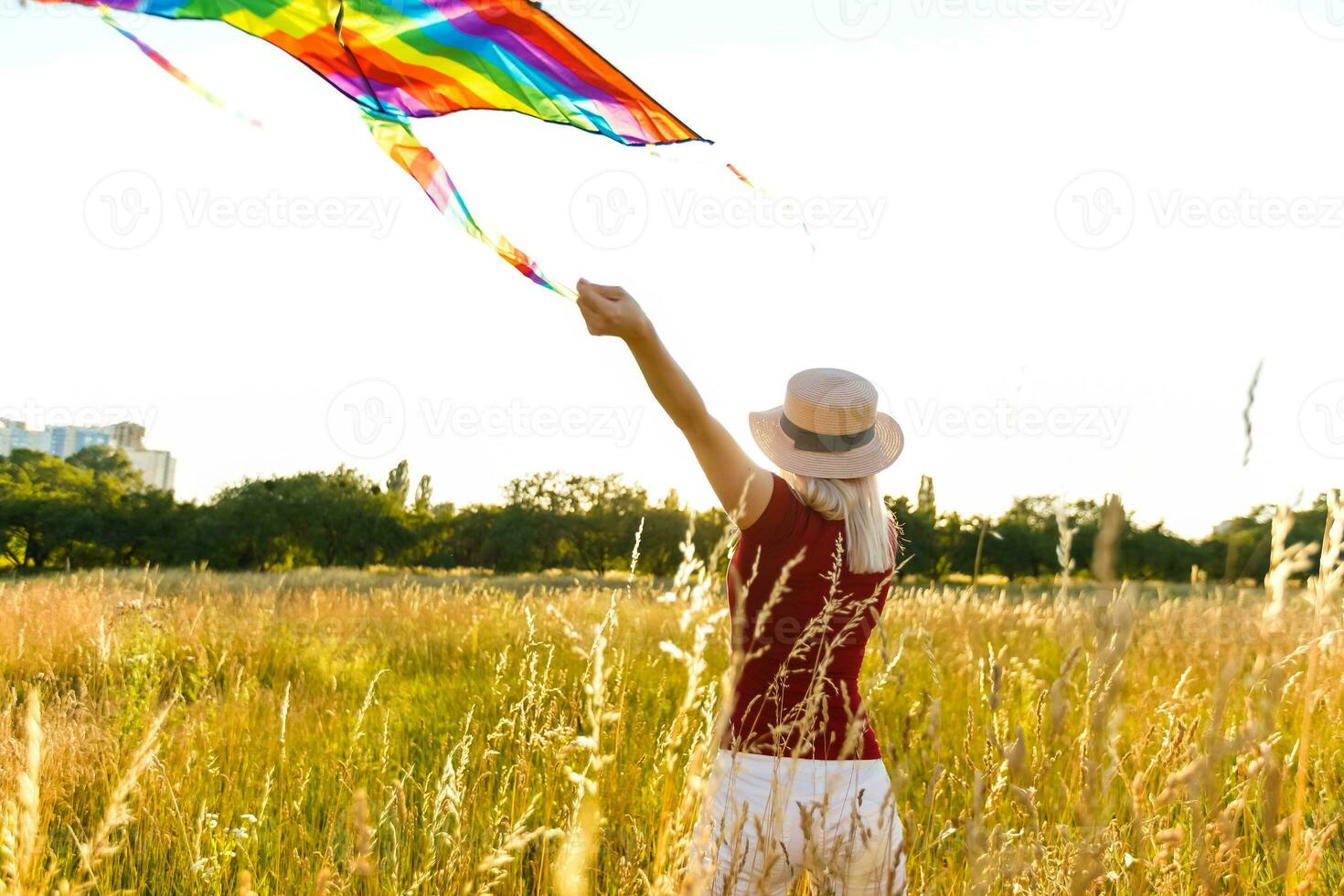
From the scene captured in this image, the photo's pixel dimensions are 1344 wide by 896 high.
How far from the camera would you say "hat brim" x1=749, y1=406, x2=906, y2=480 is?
2395mm

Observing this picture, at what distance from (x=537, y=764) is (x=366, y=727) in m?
1.02

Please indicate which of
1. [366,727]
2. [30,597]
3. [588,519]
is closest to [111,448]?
[588,519]

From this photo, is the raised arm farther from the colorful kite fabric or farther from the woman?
the colorful kite fabric

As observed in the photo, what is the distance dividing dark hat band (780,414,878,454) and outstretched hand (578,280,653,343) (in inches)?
29.5

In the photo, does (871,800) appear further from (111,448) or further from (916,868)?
(111,448)

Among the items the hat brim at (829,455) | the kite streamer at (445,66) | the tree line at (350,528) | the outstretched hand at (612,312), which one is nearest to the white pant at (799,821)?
the hat brim at (829,455)

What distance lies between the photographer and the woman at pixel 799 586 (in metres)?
1.99

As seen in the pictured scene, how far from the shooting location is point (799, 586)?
91.0 inches

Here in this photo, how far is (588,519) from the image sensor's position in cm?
5609

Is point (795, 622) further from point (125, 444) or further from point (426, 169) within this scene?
point (125, 444)

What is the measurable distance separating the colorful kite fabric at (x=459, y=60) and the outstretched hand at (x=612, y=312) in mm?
690

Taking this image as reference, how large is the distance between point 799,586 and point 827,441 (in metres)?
0.40

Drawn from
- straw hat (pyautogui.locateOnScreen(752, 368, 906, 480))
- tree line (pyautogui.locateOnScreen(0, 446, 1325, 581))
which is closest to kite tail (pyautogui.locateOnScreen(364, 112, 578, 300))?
straw hat (pyautogui.locateOnScreen(752, 368, 906, 480))

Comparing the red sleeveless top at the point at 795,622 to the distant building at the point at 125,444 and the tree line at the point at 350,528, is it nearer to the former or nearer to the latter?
the tree line at the point at 350,528
